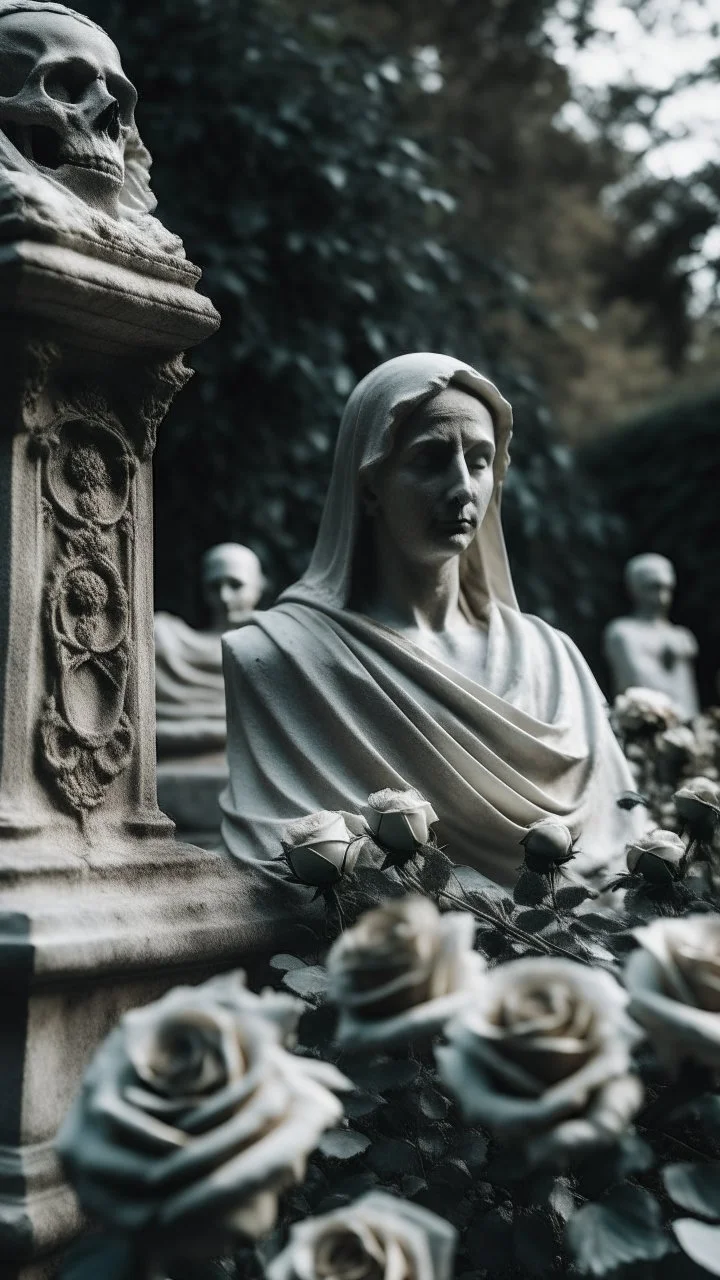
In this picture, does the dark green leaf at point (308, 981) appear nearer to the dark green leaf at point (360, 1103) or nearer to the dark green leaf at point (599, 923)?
the dark green leaf at point (360, 1103)

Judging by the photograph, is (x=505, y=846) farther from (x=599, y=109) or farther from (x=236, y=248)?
(x=599, y=109)

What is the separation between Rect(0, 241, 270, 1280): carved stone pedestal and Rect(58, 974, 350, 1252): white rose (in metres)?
0.74

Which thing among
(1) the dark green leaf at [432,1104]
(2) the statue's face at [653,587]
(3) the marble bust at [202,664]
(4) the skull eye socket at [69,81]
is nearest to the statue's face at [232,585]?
(3) the marble bust at [202,664]

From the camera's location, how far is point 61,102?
92.5 inches

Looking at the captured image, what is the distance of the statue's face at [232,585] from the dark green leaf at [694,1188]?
6.14 m

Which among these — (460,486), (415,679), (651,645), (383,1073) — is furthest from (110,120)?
(651,645)

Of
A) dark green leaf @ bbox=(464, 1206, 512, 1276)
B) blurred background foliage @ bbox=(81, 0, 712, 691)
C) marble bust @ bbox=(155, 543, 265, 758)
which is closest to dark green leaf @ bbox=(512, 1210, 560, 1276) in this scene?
dark green leaf @ bbox=(464, 1206, 512, 1276)

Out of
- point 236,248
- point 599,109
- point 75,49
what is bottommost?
point 75,49

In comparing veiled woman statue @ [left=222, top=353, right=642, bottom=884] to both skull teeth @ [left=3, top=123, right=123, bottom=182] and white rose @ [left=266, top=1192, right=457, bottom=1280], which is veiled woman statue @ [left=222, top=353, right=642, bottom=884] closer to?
skull teeth @ [left=3, top=123, right=123, bottom=182]

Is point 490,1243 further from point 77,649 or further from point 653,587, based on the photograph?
point 653,587

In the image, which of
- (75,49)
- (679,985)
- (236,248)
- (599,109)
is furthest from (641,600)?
(679,985)

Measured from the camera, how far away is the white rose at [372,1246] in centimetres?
122

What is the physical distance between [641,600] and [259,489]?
120 inches

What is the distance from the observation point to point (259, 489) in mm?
8578
